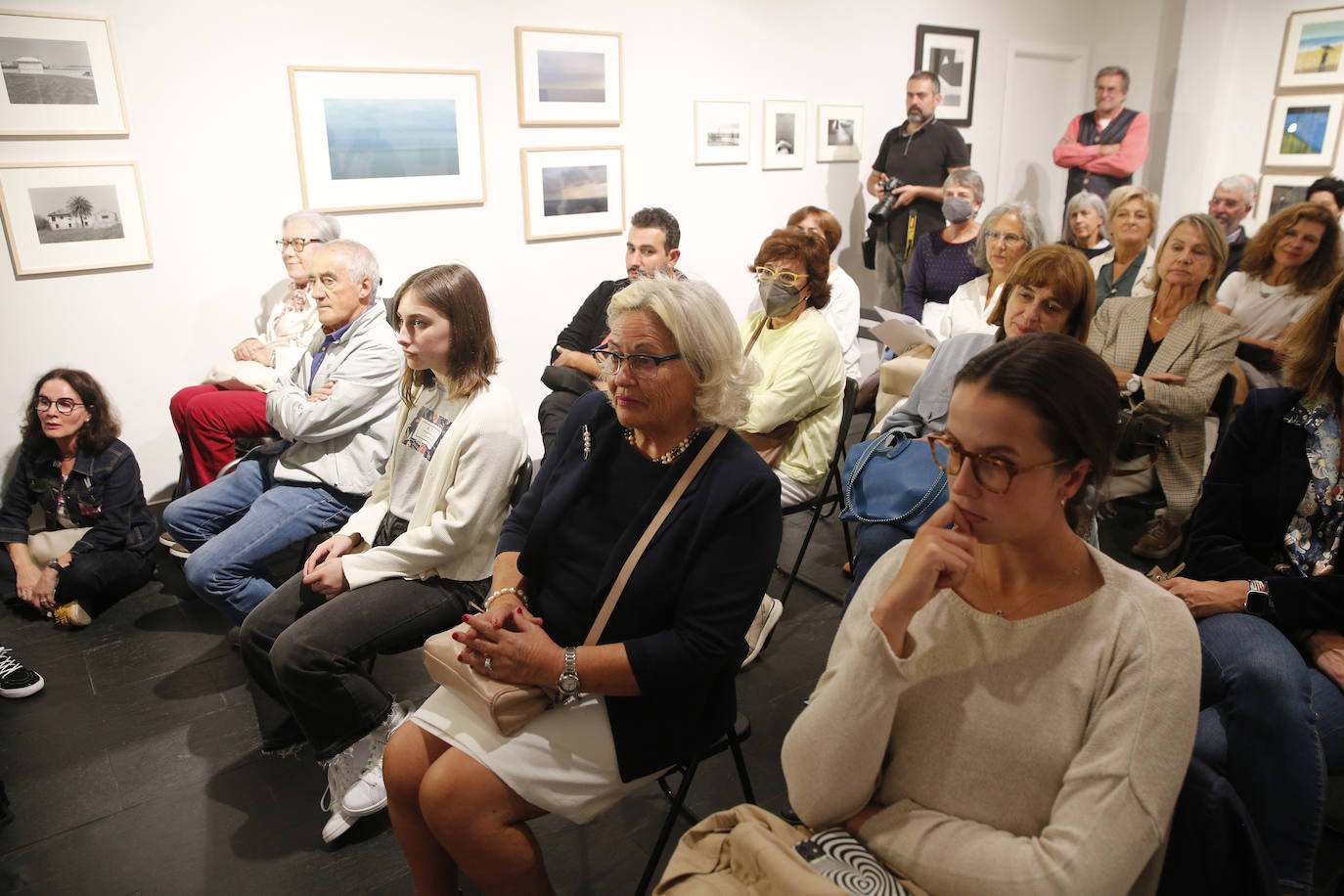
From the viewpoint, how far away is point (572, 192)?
5.09m

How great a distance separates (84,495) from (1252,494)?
392 centimetres

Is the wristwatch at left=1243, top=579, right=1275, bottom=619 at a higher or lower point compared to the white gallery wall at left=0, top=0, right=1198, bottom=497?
lower

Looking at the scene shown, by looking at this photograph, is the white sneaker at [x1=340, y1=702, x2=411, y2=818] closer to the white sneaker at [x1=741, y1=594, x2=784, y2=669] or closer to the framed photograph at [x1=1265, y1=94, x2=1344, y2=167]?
the white sneaker at [x1=741, y1=594, x2=784, y2=669]

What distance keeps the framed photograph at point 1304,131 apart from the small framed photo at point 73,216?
7.51 m

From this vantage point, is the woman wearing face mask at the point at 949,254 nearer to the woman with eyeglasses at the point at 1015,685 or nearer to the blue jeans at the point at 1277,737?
the blue jeans at the point at 1277,737

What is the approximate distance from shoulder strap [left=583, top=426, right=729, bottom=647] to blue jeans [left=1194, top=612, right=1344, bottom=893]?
3.67 feet

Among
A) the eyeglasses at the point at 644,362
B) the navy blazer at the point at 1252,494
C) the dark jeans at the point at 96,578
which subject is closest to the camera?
the eyeglasses at the point at 644,362

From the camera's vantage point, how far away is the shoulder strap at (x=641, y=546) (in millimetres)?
1646

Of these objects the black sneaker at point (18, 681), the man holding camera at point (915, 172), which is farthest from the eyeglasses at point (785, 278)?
the man holding camera at point (915, 172)

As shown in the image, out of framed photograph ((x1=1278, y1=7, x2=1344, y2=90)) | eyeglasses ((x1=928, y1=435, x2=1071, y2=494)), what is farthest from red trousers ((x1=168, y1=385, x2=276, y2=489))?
framed photograph ((x1=1278, y1=7, x2=1344, y2=90))

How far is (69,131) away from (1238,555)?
15.0 feet

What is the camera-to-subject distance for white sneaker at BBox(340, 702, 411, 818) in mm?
2141

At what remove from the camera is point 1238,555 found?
1.98 metres

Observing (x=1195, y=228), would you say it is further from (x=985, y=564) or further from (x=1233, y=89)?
(x=1233, y=89)
